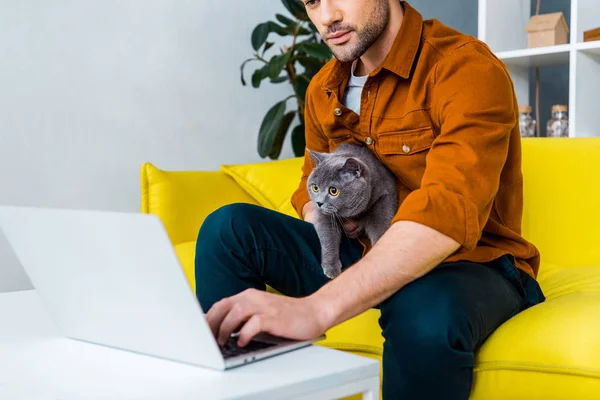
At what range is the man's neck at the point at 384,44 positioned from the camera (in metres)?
1.52

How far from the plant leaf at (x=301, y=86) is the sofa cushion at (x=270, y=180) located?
685 mm

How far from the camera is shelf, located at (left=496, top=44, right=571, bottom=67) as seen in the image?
2.53 meters

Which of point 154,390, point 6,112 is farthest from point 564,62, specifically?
point 154,390

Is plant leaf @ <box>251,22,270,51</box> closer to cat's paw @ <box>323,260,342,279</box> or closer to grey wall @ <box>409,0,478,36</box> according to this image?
grey wall @ <box>409,0,478,36</box>

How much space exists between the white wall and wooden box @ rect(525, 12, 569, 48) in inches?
50.6

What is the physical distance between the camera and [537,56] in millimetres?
2633

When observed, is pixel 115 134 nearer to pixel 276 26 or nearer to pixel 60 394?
pixel 276 26

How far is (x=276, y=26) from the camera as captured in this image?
116 inches

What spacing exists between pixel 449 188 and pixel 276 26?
1.98m

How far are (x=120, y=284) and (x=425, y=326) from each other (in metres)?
0.46

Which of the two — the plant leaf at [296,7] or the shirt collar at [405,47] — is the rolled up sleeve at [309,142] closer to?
the shirt collar at [405,47]

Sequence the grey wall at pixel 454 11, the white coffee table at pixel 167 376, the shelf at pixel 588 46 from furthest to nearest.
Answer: the grey wall at pixel 454 11 < the shelf at pixel 588 46 < the white coffee table at pixel 167 376

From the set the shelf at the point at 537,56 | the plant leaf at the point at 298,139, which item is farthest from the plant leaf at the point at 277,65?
the shelf at the point at 537,56

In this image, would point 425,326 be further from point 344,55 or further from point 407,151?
point 344,55
